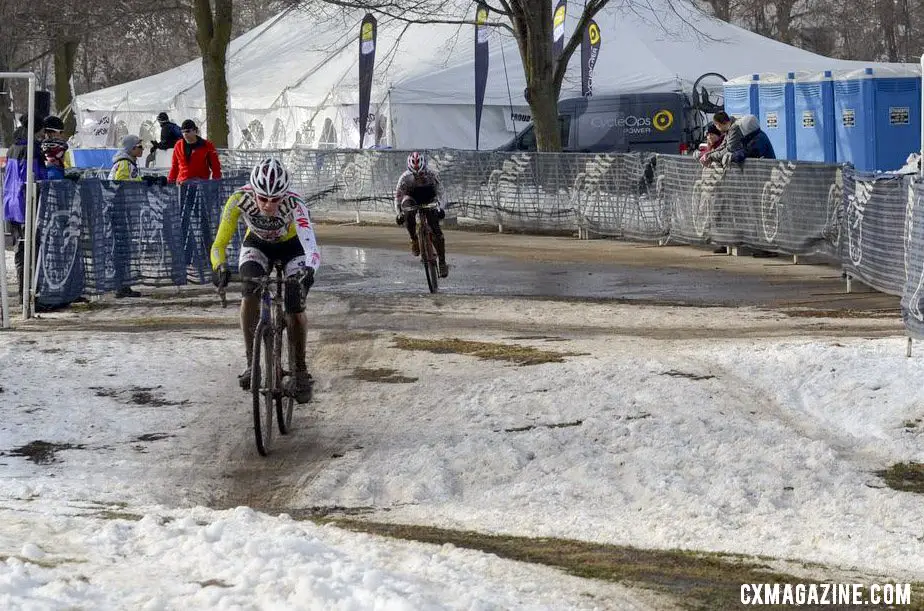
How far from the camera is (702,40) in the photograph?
37062mm

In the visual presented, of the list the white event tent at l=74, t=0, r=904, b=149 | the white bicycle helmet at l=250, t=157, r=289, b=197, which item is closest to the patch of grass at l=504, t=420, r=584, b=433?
the white bicycle helmet at l=250, t=157, r=289, b=197

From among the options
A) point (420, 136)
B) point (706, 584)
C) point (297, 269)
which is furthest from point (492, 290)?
point (420, 136)

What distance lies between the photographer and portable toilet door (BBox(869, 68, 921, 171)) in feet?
79.6

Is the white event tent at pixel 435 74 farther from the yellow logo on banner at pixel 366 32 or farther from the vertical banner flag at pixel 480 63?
→ the vertical banner flag at pixel 480 63

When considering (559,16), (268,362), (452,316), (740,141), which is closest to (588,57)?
(559,16)

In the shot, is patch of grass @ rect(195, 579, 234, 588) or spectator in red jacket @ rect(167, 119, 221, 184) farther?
spectator in red jacket @ rect(167, 119, 221, 184)

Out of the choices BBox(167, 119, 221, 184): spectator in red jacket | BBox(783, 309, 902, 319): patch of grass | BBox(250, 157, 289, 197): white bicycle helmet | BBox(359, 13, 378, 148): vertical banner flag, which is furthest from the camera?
A: BBox(359, 13, 378, 148): vertical banner flag

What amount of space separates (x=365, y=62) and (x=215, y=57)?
4.17 metres

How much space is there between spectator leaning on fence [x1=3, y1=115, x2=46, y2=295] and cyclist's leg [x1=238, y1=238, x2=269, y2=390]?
616 centimetres

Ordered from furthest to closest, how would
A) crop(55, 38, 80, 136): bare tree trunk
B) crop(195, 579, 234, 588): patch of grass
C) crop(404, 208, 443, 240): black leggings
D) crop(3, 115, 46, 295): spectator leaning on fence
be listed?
1. crop(55, 38, 80, 136): bare tree trunk
2. crop(404, 208, 443, 240): black leggings
3. crop(3, 115, 46, 295): spectator leaning on fence
4. crop(195, 579, 234, 588): patch of grass

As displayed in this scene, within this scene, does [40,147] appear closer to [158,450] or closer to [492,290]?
[492,290]

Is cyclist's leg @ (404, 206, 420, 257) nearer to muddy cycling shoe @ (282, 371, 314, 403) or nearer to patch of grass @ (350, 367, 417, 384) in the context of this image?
patch of grass @ (350, 367, 417, 384)

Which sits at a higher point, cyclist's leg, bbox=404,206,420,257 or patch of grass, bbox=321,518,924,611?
cyclist's leg, bbox=404,206,420,257

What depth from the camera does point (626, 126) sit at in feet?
98.7
